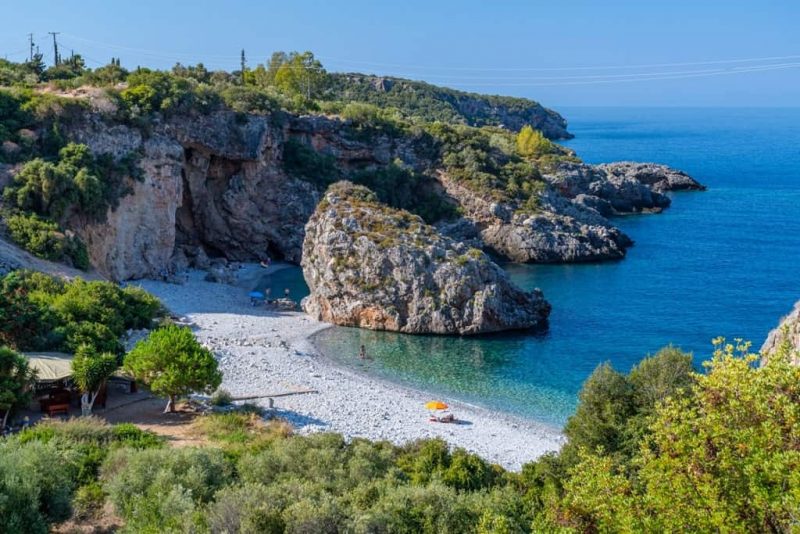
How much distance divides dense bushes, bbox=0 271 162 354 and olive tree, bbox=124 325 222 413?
1.87 metres

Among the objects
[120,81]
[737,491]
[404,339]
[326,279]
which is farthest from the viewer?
[120,81]

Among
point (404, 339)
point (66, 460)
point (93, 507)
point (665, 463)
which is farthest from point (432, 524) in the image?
point (404, 339)

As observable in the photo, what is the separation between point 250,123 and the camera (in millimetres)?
53031

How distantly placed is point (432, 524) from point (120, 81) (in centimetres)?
4582

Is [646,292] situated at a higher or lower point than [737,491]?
lower

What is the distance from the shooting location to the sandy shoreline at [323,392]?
24.0 meters

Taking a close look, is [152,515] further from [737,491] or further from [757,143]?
[757,143]

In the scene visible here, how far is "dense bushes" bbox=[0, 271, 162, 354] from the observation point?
2441 cm

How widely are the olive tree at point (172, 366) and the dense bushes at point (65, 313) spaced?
1.87 meters

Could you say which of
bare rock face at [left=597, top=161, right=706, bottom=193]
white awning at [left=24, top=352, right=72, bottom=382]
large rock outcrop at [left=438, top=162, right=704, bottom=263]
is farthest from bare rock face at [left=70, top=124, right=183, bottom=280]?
bare rock face at [left=597, top=161, right=706, bottom=193]

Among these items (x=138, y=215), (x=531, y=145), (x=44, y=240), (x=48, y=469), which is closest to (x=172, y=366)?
(x=48, y=469)

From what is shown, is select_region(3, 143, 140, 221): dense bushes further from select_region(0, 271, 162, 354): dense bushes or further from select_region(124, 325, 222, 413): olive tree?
select_region(124, 325, 222, 413): olive tree

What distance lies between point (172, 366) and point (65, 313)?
6.73 meters

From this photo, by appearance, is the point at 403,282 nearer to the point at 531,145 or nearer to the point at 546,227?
the point at 546,227
